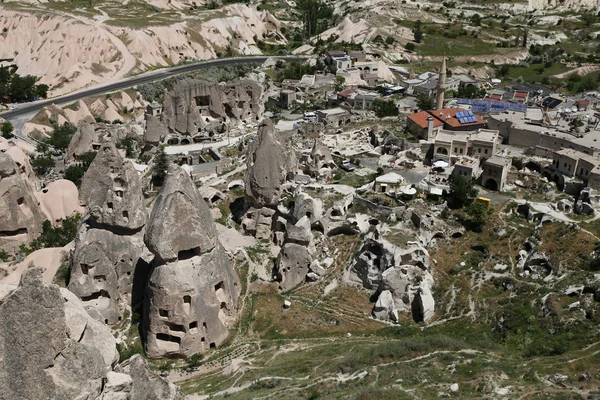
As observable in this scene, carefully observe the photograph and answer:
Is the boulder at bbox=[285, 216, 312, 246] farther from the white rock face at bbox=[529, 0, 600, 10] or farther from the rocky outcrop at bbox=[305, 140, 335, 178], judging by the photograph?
the white rock face at bbox=[529, 0, 600, 10]

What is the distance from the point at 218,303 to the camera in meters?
36.0

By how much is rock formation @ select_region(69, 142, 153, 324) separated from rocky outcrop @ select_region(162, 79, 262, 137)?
3656cm

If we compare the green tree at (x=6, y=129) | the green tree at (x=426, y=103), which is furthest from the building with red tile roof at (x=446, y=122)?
the green tree at (x=6, y=129)

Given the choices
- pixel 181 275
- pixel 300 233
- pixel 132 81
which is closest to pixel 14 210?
pixel 181 275

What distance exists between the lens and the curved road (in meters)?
92.2

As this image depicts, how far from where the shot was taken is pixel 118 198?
1457 inches

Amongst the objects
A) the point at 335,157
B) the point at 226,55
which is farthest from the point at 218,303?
the point at 226,55

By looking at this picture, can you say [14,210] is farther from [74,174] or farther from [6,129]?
[6,129]

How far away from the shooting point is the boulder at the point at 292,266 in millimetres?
43312

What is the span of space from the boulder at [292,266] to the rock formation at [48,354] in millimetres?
23173

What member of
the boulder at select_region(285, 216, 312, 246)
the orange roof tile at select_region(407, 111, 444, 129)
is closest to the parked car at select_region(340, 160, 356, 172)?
the orange roof tile at select_region(407, 111, 444, 129)

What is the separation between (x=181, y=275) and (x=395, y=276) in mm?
16106

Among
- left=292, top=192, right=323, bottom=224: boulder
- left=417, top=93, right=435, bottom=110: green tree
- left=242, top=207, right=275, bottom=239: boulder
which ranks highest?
left=292, top=192, right=323, bottom=224: boulder

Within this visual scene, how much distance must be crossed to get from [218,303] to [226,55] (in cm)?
10759
